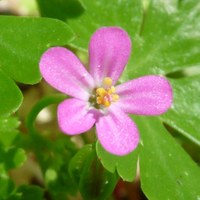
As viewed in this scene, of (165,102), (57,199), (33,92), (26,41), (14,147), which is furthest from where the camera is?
(33,92)

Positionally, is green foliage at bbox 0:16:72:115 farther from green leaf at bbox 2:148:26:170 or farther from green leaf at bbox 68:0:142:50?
green leaf at bbox 2:148:26:170

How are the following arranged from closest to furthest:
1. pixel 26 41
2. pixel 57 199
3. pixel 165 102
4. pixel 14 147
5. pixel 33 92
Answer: pixel 165 102 → pixel 26 41 → pixel 14 147 → pixel 57 199 → pixel 33 92

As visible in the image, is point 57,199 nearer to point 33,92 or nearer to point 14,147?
point 14,147

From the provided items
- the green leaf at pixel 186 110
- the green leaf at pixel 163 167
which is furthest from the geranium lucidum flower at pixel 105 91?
the green leaf at pixel 186 110

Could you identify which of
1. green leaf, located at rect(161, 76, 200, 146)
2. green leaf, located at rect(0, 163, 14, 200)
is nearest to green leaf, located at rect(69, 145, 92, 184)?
green leaf, located at rect(0, 163, 14, 200)

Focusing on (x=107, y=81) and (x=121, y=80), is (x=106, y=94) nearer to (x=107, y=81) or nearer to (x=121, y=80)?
(x=107, y=81)

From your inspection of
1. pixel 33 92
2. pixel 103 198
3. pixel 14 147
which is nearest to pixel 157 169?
pixel 103 198
